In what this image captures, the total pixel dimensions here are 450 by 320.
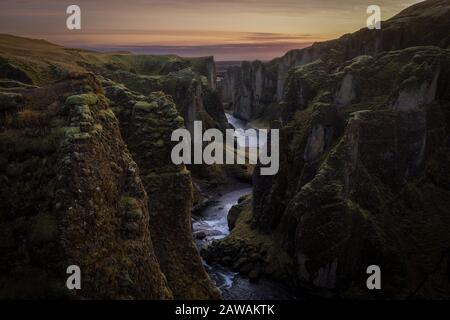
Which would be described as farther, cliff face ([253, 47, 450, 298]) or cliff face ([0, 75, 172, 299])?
cliff face ([253, 47, 450, 298])

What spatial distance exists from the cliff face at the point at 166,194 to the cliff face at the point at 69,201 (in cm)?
502

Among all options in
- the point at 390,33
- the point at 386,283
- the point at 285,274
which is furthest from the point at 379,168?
the point at 390,33

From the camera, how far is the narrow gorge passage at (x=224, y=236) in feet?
220

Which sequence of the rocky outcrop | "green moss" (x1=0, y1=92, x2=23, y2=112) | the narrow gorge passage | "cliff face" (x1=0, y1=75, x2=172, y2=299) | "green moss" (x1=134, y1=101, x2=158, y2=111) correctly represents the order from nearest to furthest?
"cliff face" (x1=0, y1=75, x2=172, y2=299)
"green moss" (x1=0, y1=92, x2=23, y2=112)
"green moss" (x1=134, y1=101, x2=158, y2=111)
the narrow gorge passage
the rocky outcrop

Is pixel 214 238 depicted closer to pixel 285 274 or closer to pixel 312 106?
pixel 285 274

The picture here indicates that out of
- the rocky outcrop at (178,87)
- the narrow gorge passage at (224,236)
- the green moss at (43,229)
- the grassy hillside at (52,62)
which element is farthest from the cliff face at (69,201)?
the rocky outcrop at (178,87)

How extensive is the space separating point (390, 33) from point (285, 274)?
60472 millimetres

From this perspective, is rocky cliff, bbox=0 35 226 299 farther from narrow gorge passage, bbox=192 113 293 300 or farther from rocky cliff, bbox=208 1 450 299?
rocky cliff, bbox=208 1 450 299

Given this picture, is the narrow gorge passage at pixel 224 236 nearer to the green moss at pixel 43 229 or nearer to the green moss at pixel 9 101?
the green moss at pixel 43 229

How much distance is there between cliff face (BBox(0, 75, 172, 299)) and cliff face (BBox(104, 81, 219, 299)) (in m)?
5.02

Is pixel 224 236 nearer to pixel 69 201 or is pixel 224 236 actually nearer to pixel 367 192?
pixel 367 192

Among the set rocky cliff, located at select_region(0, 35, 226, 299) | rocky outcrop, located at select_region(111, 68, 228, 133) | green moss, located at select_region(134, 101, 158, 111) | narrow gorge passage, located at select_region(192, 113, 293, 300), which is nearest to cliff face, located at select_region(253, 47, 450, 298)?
narrow gorge passage, located at select_region(192, 113, 293, 300)

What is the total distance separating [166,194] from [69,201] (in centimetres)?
1211

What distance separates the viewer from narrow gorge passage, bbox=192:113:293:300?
6706cm
